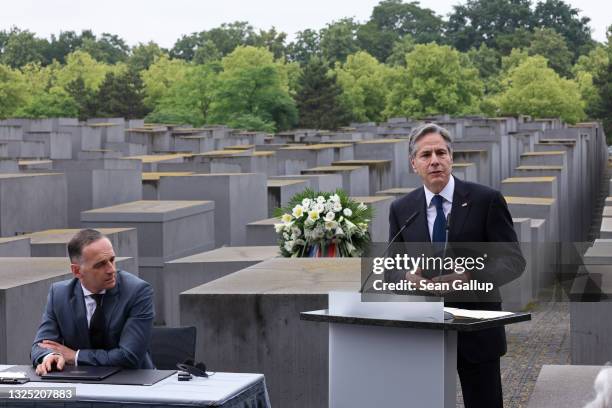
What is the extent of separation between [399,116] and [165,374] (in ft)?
274

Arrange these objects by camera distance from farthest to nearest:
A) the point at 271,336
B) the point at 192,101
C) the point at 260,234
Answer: the point at 192,101
the point at 260,234
the point at 271,336

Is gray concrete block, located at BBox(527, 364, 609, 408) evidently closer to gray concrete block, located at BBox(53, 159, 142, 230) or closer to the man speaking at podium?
the man speaking at podium

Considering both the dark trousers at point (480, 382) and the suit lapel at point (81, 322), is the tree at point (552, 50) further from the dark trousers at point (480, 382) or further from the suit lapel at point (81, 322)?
the dark trousers at point (480, 382)

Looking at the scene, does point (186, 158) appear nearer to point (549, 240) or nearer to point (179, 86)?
point (549, 240)

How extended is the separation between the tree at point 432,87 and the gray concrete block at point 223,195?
6410 cm

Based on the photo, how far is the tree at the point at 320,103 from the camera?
89562mm

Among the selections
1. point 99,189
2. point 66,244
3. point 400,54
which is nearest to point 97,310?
point 66,244

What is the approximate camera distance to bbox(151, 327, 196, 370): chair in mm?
6895

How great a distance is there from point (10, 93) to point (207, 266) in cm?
7780

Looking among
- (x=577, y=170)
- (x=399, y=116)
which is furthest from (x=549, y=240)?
(x=399, y=116)

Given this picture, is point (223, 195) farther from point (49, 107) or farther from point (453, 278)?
point (49, 107)

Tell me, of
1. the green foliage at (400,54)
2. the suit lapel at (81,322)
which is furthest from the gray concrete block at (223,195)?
the green foliage at (400,54)

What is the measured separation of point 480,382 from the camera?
5754 millimetres

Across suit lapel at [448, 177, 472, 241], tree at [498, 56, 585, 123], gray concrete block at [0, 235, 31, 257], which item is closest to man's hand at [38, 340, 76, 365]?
suit lapel at [448, 177, 472, 241]
